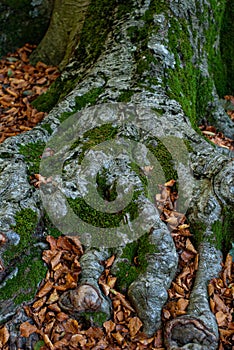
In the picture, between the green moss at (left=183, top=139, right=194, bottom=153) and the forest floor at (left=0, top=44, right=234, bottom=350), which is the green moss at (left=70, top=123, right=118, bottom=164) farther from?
the green moss at (left=183, top=139, right=194, bottom=153)

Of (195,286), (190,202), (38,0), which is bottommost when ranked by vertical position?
(195,286)

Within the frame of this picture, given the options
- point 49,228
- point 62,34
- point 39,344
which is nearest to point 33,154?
point 49,228

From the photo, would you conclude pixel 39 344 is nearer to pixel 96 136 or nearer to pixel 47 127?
pixel 96 136

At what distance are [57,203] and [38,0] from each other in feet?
14.6

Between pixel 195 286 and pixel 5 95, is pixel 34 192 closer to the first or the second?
pixel 195 286

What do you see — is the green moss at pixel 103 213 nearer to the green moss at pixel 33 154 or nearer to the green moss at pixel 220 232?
the green moss at pixel 33 154

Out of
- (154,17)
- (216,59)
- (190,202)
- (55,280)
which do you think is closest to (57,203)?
(55,280)

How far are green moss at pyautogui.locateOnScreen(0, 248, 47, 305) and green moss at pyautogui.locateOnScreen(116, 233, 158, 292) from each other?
610 mm

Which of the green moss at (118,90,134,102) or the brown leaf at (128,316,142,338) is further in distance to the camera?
the green moss at (118,90,134,102)

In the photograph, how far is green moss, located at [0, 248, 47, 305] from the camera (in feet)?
10.7

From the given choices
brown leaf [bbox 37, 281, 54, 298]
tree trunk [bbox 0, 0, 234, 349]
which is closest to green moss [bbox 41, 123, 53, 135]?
tree trunk [bbox 0, 0, 234, 349]

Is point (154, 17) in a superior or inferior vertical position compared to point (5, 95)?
superior

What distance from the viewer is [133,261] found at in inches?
141

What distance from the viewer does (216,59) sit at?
21.4ft
